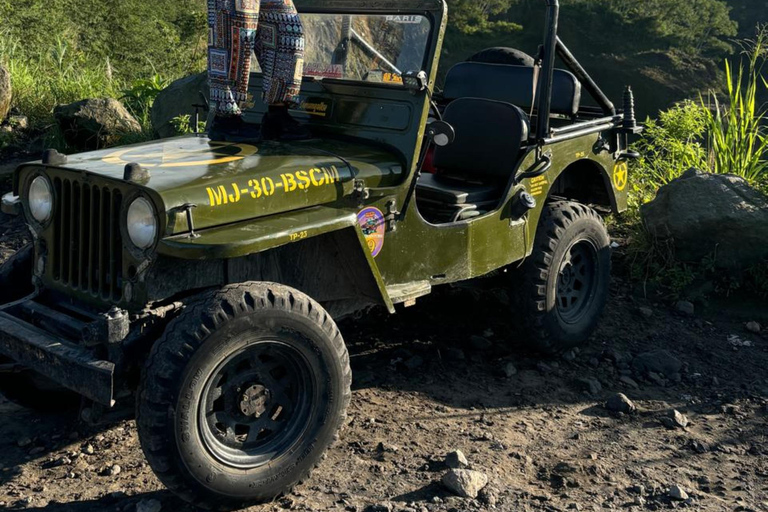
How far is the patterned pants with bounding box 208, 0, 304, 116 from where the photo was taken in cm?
400

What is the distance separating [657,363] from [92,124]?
203 inches

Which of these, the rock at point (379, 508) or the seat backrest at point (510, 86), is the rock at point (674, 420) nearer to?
the rock at point (379, 508)

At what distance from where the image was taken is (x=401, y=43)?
422cm

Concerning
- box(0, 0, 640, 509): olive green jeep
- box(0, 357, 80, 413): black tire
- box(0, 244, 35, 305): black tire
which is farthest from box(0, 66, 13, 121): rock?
box(0, 357, 80, 413): black tire

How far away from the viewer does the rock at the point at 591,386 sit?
4.66m

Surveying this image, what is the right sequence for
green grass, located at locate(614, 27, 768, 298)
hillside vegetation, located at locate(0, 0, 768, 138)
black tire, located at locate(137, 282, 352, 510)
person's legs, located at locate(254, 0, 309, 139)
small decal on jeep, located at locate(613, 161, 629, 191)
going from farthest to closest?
hillside vegetation, located at locate(0, 0, 768, 138) → green grass, located at locate(614, 27, 768, 298) → small decal on jeep, located at locate(613, 161, 629, 191) → person's legs, located at locate(254, 0, 309, 139) → black tire, located at locate(137, 282, 352, 510)

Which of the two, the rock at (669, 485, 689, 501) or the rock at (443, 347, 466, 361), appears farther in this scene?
the rock at (443, 347, 466, 361)

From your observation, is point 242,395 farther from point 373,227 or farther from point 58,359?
point 373,227

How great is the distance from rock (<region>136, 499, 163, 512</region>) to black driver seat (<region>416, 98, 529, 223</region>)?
1961 mm

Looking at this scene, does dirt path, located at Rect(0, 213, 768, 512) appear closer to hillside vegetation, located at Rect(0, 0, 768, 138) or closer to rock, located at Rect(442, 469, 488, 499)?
rock, located at Rect(442, 469, 488, 499)

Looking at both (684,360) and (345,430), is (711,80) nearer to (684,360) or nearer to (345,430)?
(684,360)

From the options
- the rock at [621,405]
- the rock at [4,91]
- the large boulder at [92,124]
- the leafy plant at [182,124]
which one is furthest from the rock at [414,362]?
the rock at [4,91]

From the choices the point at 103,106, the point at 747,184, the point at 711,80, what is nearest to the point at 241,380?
the point at 747,184

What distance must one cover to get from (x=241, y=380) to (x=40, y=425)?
51.5 inches
